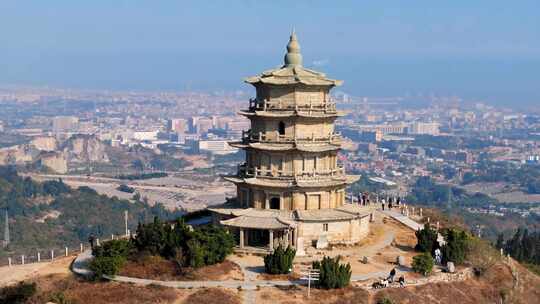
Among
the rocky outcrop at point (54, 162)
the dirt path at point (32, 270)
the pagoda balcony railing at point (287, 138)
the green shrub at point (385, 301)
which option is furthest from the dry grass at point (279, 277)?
the rocky outcrop at point (54, 162)

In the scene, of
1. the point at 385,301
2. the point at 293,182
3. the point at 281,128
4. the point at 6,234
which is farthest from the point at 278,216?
the point at 6,234

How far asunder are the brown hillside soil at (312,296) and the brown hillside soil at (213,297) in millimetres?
1222

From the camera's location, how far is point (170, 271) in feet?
124

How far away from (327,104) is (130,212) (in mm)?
86464

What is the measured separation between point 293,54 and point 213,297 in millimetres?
18415

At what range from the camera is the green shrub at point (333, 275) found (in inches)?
1410

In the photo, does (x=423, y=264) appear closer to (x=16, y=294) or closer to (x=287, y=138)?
(x=287, y=138)

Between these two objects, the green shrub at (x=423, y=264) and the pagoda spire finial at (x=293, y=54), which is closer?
the green shrub at (x=423, y=264)

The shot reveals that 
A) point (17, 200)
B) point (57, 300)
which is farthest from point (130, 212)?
point (57, 300)

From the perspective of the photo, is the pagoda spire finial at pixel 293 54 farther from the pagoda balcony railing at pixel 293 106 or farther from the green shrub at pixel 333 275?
the green shrub at pixel 333 275

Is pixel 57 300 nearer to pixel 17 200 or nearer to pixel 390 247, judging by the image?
pixel 390 247

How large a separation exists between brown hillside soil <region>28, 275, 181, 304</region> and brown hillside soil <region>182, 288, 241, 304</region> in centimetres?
66

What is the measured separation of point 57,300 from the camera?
32.5 metres

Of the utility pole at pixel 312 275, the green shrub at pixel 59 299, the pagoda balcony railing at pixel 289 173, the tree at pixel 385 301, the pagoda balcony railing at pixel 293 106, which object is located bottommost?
the tree at pixel 385 301
